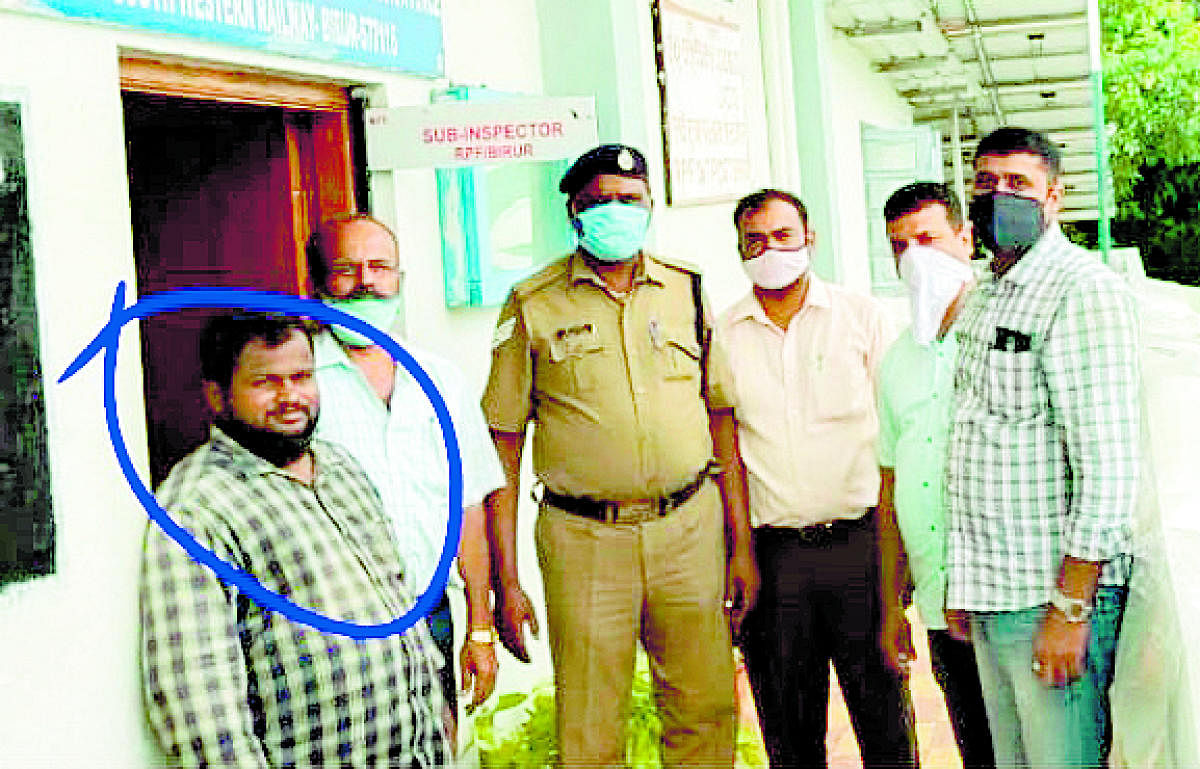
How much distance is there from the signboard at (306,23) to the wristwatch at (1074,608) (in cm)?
213

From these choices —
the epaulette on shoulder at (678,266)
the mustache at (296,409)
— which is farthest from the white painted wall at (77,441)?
the epaulette on shoulder at (678,266)

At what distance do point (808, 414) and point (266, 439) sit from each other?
1.94 m

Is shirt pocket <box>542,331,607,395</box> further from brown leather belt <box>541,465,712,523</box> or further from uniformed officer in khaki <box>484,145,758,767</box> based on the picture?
brown leather belt <box>541,465,712,523</box>

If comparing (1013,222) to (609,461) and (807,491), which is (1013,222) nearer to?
(807,491)

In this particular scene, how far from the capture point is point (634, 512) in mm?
3854

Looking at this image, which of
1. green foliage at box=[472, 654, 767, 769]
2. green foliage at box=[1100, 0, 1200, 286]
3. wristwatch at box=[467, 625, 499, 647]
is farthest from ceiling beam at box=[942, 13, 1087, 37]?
green foliage at box=[1100, 0, 1200, 286]

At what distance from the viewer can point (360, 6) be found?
13.0 feet

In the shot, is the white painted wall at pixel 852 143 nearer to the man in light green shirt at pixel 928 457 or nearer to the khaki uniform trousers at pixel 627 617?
the man in light green shirt at pixel 928 457

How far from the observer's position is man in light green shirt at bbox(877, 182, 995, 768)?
377 cm

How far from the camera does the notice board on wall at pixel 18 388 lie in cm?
265

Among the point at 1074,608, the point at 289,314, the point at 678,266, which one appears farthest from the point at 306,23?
the point at 1074,608

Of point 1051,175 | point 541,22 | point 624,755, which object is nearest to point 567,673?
point 624,755

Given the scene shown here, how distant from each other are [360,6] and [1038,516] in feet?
6.84

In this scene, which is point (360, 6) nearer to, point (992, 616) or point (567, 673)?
point (567, 673)
